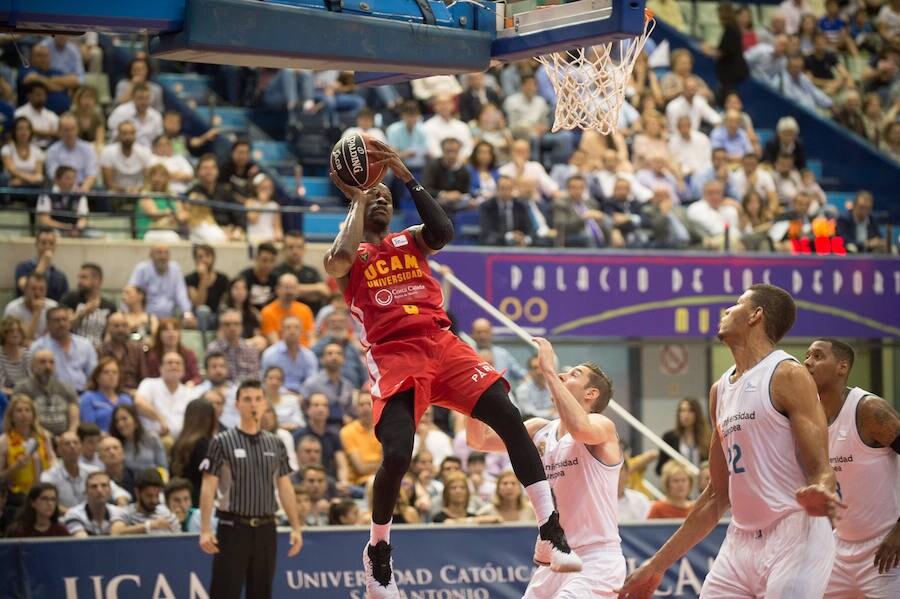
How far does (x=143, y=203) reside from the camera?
47.7 ft

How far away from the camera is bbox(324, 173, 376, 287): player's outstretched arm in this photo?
681 cm

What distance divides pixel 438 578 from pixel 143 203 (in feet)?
18.8

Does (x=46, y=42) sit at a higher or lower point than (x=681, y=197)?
higher

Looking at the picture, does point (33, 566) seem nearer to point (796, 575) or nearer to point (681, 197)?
point (796, 575)

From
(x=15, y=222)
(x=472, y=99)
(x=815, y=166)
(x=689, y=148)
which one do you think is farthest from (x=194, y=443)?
(x=815, y=166)

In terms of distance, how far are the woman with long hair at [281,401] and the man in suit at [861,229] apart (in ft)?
25.6

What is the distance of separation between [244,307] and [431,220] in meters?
7.10

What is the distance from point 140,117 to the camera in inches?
609

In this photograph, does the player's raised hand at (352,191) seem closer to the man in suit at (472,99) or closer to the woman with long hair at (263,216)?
the woman with long hair at (263,216)

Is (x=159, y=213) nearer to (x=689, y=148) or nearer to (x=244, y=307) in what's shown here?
(x=244, y=307)

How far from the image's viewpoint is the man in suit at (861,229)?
17.4m

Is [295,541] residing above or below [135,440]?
below

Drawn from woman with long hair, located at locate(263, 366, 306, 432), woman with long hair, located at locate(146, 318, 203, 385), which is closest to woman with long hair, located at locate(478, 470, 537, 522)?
woman with long hair, located at locate(263, 366, 306, 432)

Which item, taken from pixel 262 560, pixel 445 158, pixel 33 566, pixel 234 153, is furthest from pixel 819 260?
pixel 33 566
